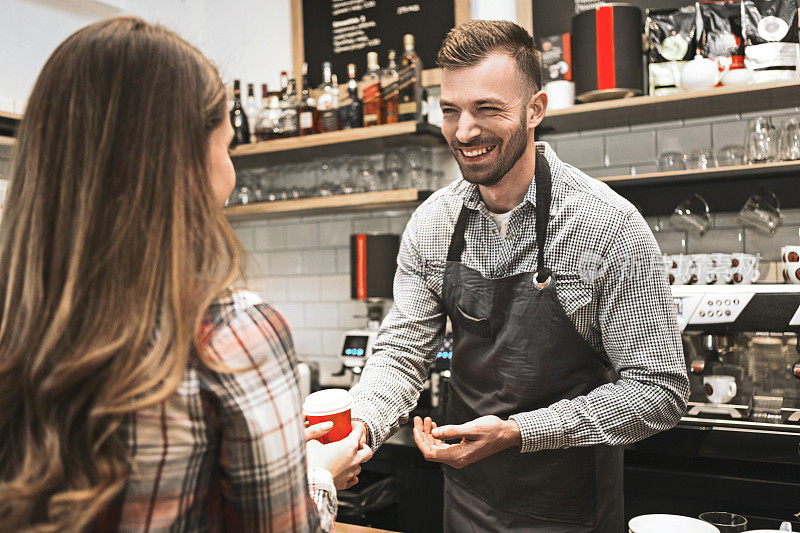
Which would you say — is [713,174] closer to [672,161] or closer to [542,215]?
[672,161]

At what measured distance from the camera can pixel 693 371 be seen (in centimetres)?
246

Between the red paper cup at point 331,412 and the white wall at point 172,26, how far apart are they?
2.76 m

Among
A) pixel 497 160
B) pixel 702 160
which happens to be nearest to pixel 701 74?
pixel 702 160

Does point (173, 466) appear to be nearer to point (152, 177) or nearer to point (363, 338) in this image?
point (152, 177)

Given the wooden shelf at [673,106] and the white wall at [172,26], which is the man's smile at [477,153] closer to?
the wooden shelf at [673,106]

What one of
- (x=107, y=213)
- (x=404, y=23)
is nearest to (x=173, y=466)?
(x=107, y=213)

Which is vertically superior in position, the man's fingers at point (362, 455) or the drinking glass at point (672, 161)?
the drinking glass at point (672, 161)

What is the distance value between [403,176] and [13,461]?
2.81 m

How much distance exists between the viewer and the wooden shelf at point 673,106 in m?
2.67

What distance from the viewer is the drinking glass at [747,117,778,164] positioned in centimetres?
269

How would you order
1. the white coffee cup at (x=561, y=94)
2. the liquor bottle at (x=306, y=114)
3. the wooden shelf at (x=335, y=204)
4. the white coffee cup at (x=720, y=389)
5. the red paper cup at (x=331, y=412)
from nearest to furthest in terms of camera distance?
the red paper cup at (x=331, y=412), the white coffee cup at (x=720, y=389), the white coffee cup at (x=561, y=94), the wooden shelf at (x=335, y=204), the liquor bottle at (x=306, y=114)

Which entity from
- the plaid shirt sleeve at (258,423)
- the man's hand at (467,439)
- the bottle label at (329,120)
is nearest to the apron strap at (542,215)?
A: the man's hand at (467,439)

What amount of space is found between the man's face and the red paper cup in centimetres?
72

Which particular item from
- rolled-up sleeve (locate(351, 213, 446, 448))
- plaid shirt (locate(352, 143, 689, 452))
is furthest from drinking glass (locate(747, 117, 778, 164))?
rolled-up sleeve (locate(351, 213, 446, 448))
